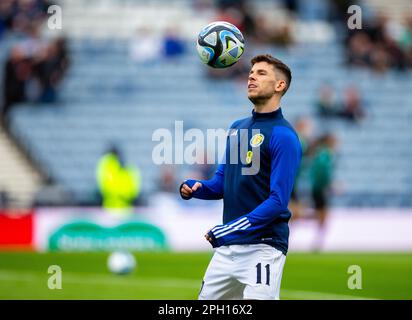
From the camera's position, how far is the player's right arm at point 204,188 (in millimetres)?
7957

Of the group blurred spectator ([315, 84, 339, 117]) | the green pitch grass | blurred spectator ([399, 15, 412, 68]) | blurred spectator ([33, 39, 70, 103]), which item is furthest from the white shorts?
blurred spectator ([399, 15, 412, 68])

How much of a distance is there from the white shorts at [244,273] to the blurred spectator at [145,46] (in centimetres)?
1982

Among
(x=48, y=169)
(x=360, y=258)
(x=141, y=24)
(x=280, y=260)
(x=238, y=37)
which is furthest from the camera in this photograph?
(x=141, y=24)

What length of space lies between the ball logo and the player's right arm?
52cm

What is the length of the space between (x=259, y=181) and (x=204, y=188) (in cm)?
55

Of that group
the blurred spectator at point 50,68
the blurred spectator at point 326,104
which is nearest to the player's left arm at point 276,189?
the blurred spectator at point 326,104

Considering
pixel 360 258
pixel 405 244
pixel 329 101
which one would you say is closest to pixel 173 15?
pixel 329 101

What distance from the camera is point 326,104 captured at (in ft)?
84.8

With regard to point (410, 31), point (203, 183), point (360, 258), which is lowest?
point (360, 258)

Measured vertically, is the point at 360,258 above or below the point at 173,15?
below
